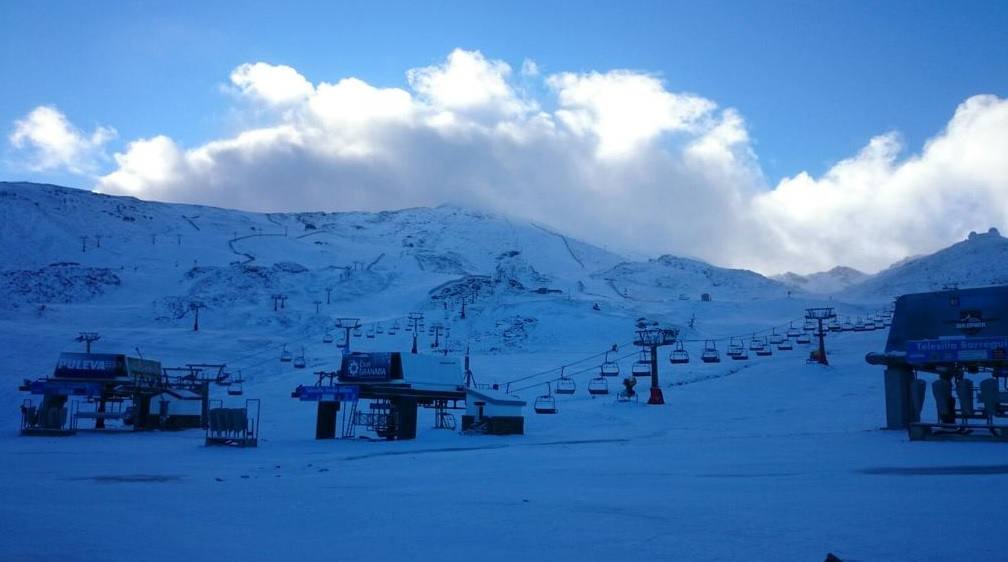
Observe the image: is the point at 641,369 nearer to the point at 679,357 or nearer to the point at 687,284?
the point at 679,357

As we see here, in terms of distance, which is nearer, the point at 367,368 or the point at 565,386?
the point at 367,368

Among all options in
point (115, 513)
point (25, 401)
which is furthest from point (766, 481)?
point (25, 401)

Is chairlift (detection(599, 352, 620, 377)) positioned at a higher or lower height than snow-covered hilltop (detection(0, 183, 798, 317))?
lower

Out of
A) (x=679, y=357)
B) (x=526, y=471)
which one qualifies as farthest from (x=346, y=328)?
(x=526, y=471)

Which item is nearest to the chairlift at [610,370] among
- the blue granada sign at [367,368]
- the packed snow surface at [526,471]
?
the packed snow surface at [526,471]

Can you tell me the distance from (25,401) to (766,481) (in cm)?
4829

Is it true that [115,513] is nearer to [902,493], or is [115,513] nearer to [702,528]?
[702,528]

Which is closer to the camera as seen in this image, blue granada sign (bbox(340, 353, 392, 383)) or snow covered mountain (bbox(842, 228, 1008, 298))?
blue granada sign (bbox(340, 353, 392, 383))

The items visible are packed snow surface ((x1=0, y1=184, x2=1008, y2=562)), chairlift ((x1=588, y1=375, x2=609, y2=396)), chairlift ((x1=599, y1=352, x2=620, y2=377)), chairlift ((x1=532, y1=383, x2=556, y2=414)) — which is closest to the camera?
packed snow surface ((x1=0, y1=184, x2=1008, y2=562))

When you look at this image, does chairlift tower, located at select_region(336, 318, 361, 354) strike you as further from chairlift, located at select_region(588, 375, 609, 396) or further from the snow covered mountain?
the snow covered mountain

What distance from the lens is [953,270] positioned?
16088 centimetres

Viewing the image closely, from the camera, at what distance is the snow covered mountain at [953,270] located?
149625 millimetres

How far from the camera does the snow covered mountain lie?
150 metres

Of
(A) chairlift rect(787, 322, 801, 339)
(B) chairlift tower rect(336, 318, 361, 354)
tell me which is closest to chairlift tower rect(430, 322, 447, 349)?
(B) chairlift tower rect(336, 318, 361, 354)
